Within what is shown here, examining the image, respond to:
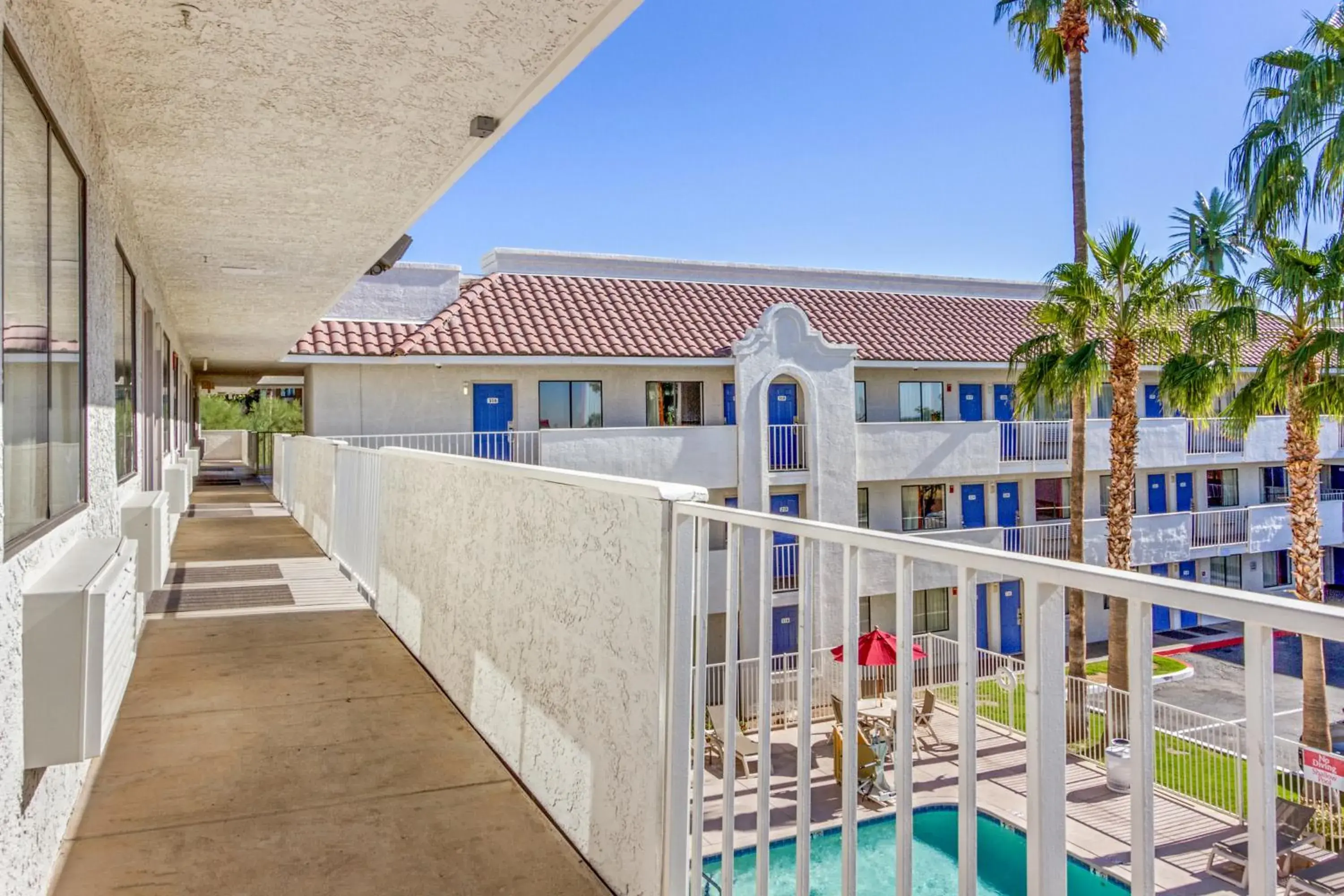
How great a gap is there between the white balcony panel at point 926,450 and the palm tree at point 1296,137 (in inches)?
323

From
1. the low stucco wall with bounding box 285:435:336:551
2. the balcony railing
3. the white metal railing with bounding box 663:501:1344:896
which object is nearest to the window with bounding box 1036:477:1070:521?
the low stucco wall with bounding box 285:435:336:551

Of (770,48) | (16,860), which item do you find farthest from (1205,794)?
(770,48)

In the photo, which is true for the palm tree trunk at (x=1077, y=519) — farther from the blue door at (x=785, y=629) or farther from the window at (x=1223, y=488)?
the window at (x=1223, y=488)

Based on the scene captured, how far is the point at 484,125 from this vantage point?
3.77 m

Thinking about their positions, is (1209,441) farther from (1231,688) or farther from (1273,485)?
(1231,688)

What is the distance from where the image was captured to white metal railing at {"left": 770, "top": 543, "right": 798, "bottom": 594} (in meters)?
19.1

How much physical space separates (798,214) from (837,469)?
35.1m

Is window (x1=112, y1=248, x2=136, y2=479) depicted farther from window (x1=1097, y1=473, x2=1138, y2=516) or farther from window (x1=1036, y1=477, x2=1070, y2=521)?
window (x1=1097, y1=473, x2=1138, y2=516)

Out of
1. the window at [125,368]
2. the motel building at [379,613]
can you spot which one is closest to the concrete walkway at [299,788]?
the motel building at [379,613]

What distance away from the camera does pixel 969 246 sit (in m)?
67.2

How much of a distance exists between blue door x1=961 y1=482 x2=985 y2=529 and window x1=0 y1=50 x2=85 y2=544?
22.5 meters

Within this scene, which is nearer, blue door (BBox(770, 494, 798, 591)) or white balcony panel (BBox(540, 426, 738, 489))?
white balcony panel (BBox(540, 426, 738, 489))

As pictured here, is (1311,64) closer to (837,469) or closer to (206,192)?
(837,469)

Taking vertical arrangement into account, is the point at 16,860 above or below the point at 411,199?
below
